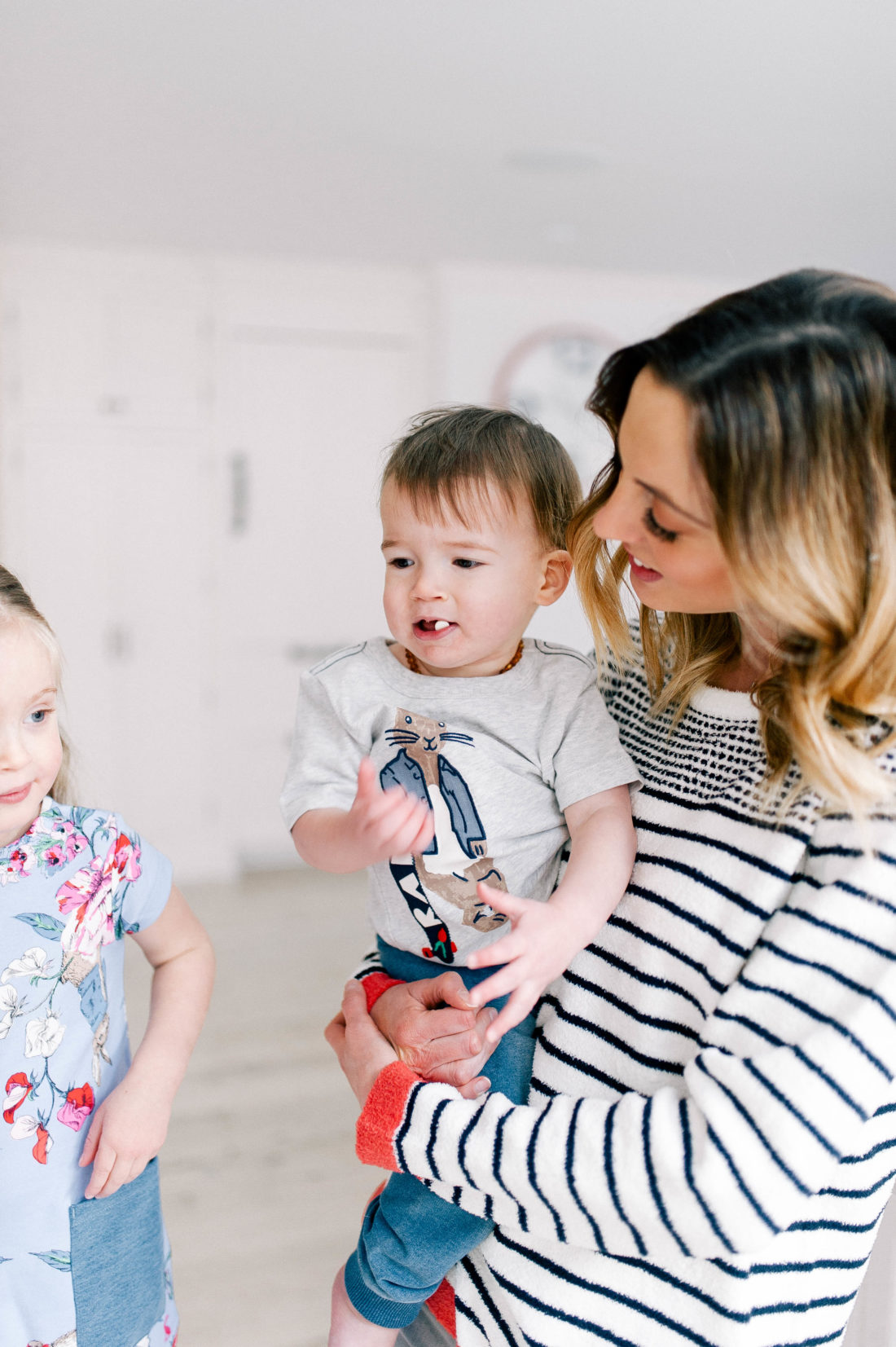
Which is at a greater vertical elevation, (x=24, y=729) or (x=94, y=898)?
(x=24, y=729)

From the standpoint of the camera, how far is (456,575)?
1024 millimetres

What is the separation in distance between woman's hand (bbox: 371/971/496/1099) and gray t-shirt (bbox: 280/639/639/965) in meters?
0.07

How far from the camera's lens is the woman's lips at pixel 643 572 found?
2.89 ft

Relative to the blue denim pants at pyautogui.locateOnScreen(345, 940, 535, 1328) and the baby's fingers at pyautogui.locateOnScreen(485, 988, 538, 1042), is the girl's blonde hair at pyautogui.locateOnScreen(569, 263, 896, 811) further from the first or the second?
the blue denim pants at pyautogui.locateOnScreen(345, 940, 535, 1328)

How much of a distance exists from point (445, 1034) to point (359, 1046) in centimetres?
10

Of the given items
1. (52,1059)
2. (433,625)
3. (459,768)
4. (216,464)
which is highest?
(433,625)

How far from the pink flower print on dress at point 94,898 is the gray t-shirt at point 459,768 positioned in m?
0.16

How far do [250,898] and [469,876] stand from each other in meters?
3.67

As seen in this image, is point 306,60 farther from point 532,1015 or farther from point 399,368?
point 532,1015

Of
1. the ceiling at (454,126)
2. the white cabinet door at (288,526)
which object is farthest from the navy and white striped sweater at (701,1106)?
the white cabinet door at (288,526)

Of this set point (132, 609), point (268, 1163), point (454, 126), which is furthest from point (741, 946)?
point (132, 609)

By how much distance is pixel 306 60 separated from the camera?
8.78ft

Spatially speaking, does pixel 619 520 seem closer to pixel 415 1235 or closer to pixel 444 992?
pixel 444 992

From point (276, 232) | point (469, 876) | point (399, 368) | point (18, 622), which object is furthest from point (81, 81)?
point (469, 876)
